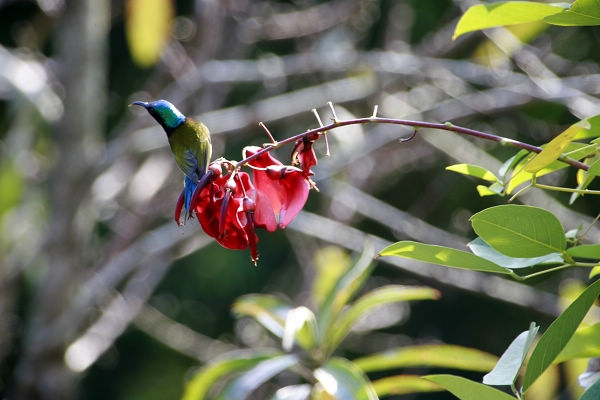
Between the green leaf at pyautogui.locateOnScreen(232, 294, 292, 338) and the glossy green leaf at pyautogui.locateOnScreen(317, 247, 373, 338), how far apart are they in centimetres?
11

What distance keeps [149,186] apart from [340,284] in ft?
5.65

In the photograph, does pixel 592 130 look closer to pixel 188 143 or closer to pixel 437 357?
pixel 188 143

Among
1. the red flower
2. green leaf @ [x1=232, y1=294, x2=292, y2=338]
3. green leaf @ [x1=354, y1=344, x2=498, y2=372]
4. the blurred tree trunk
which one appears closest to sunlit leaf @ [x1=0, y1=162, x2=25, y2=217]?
the blurred tree trunk

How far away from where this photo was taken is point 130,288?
3.16 m

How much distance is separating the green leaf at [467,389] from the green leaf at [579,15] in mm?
381

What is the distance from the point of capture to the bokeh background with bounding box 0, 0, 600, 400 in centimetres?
290

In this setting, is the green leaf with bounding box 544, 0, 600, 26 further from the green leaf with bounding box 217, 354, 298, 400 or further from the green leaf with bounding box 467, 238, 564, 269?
the green leaf with bounding box 217, 354, 298, 400

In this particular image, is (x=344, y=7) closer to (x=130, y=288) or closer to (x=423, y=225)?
(x=423, y=225)

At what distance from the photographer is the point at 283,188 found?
103cm

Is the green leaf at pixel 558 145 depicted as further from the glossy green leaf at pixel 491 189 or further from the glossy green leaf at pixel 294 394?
the glossy green leaf at pixel 294 394

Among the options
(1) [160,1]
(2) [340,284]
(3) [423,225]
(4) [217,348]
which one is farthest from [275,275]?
(2) [340,284]

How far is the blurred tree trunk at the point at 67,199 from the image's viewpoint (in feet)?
9.59

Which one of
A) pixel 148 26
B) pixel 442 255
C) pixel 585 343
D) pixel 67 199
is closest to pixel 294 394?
pixel 585 343

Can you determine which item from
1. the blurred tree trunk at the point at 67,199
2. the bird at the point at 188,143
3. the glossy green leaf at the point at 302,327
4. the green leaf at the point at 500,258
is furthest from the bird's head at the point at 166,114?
the blurred tree trunk at the point at 67,199
